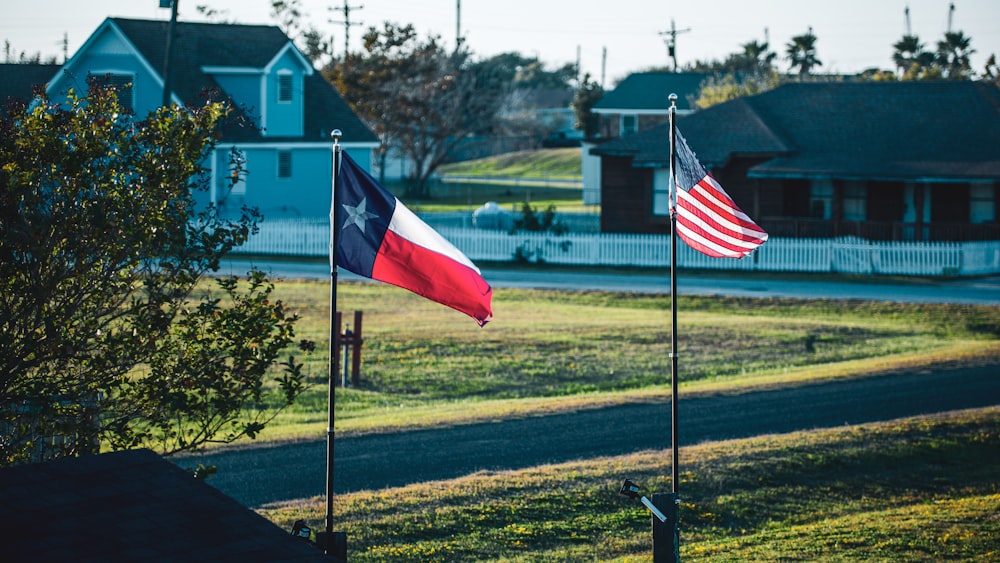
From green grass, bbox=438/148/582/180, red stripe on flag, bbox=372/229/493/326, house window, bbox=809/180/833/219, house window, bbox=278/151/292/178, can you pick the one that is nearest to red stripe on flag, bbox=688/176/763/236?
red stripe on flag, bbox=372/229/493/326

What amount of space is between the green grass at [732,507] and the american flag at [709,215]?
11.4ft

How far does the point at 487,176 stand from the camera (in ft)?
326

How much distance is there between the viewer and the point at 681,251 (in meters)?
41.5

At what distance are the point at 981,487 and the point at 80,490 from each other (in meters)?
12.3

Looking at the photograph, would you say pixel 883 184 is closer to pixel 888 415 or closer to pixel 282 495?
pixel 888 415

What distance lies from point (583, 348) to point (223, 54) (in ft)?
91.5

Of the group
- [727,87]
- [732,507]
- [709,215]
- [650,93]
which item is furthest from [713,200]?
[650,93]

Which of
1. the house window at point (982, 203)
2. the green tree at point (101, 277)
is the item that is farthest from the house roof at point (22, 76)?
the green tree at point (101, 277)

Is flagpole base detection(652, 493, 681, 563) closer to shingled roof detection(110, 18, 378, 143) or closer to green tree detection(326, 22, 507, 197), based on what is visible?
shingled roof detection(110, 18, 378, 143)

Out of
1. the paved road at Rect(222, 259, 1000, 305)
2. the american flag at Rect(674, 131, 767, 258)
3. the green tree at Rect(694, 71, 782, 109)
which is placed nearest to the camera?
the american flag at Rect(674, 131, 767, 258)

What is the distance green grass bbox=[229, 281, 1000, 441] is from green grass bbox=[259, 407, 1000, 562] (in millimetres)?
3970

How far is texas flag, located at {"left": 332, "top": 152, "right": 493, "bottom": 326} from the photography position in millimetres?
9250

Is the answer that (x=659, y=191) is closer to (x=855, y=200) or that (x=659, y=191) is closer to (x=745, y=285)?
(x=855, y=200)

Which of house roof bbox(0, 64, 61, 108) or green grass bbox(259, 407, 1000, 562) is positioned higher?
house roof bbox(0, 64, 61, 108)
